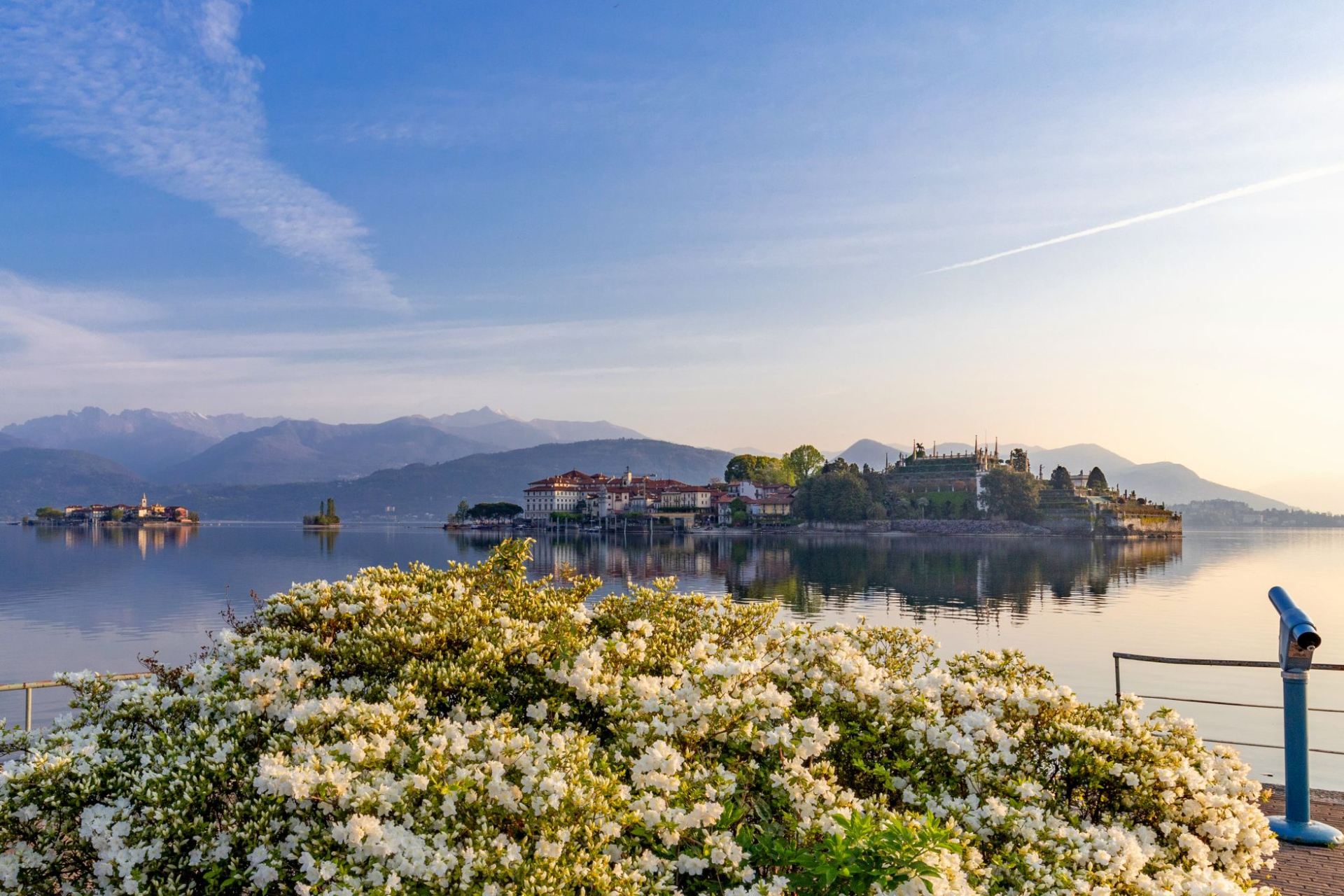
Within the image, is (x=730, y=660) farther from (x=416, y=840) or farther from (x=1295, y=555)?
(x=1295, y=555)

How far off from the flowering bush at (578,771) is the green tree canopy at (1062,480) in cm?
19235

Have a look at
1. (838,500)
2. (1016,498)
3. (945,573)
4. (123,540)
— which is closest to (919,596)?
(945,573)

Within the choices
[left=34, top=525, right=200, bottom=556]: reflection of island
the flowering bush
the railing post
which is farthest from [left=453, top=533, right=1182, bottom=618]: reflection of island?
[left=34, top=525, right=200, bottom=556]: reflection of island

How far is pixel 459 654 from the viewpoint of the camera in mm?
6410

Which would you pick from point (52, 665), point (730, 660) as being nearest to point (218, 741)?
point (730, 660)

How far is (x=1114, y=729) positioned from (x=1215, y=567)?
116839 mm

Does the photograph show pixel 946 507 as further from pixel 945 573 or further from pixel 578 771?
pixel 578 771

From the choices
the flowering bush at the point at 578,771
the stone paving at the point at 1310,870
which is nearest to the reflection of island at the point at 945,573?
the stone paving at the point at 1310,870

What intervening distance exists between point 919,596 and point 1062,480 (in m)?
133

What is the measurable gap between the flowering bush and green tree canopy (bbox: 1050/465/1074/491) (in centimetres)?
19235

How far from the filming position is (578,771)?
488 cm

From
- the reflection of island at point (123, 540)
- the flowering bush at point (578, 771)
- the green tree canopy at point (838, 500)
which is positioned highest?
the flowering bush at point (578, 771)

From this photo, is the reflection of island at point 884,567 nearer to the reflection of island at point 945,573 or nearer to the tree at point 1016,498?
the reflection of island at point 945,573

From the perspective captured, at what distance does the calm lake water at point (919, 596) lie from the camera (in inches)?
1378
